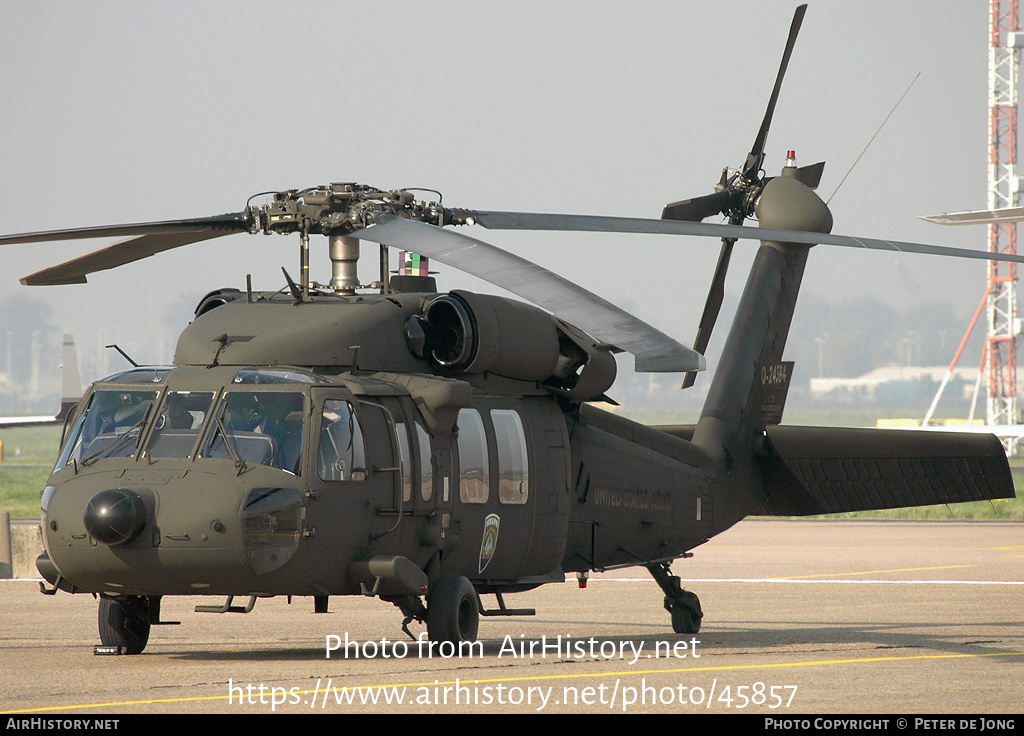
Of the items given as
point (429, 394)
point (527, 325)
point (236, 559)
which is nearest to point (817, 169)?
point (527, 325)

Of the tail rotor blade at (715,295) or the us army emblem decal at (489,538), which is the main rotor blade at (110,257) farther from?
the tail rotor blade at (715,295)

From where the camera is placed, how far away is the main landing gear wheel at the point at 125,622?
41.0ft

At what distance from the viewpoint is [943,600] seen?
19844 mm

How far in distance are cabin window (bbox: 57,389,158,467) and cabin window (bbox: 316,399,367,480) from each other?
4.69 ft

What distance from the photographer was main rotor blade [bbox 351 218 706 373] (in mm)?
9453

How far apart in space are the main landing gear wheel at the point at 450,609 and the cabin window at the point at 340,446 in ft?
4.09

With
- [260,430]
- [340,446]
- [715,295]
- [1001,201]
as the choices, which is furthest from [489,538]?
[1001,201]

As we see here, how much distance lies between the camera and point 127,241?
13461 millimetres

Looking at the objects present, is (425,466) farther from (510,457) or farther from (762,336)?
(762,336)

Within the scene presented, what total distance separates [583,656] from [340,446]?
2.79 m

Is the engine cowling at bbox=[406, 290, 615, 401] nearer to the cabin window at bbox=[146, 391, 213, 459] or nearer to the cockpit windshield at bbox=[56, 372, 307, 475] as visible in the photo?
the cockpit windshield at bbox=[56, 372, 307, 475]

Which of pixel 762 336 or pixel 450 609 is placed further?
pixel 762 336

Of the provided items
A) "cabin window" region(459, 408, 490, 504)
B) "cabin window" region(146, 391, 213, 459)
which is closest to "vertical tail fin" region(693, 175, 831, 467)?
"cabin window" region(459, 408, 490, 504)
